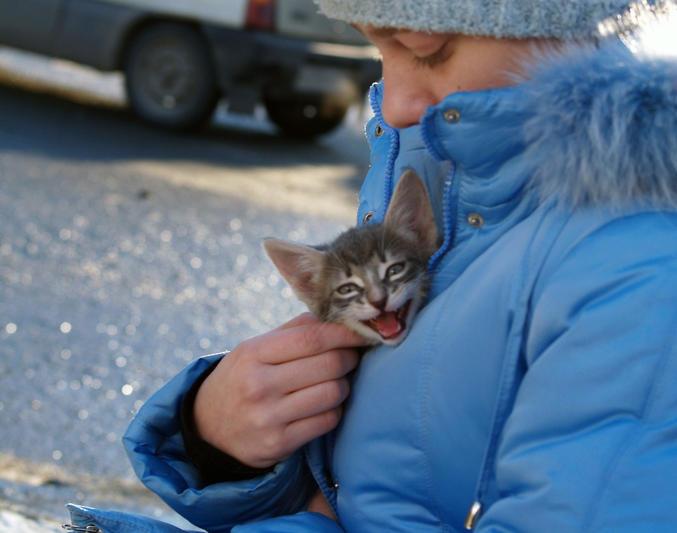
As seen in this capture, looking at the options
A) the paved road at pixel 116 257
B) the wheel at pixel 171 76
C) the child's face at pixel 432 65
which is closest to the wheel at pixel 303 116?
the paved road at pixel 116 257

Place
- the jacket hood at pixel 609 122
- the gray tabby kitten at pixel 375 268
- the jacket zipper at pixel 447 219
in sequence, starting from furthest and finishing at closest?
the gray tabby kitten at pixel 375 268, the jacket zipper at pixel 447 219, the jacket hood at pixel 609 122

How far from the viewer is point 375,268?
231cm

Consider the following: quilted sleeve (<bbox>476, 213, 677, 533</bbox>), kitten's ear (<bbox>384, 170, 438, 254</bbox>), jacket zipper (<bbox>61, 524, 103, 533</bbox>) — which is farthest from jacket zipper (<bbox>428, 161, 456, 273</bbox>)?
jacket zipper (<bbox>61, 524, 103, 533</bbox>)

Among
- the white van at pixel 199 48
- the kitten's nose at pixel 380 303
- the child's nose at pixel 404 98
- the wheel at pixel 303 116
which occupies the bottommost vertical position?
the kitten's nose at pixel 380 303

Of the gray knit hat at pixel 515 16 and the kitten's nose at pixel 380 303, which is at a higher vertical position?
the gray knit hat at pixel 515 16

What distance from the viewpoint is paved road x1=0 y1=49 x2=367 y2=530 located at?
16.6ft

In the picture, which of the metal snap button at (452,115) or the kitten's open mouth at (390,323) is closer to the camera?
the metal snap button at (452,115)

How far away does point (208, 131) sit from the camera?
11.4 m

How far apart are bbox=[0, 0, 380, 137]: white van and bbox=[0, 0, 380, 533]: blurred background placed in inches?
0.7

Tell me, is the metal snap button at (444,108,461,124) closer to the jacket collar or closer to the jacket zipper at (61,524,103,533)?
the jacket collar

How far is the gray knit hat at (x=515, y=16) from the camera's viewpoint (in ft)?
6.03

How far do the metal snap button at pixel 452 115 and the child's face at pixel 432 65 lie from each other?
82 millimetres

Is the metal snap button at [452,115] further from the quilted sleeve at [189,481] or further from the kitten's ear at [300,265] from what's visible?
the quilted sleeve at [189,481]

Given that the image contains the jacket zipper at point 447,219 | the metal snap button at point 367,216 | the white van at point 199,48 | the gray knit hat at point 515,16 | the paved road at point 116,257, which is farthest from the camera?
the white van at point 199,48
